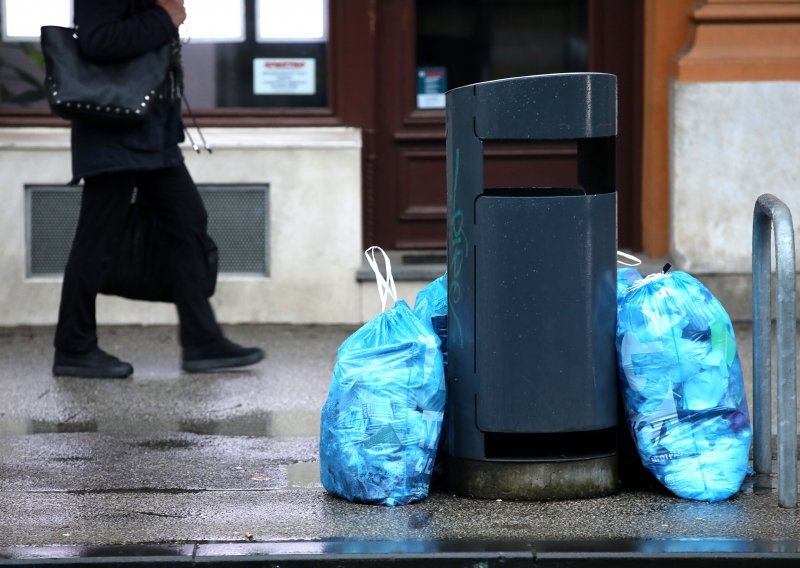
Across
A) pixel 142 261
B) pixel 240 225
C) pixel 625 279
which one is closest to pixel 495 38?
pixel 240 225

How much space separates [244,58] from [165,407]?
2991 millimetres

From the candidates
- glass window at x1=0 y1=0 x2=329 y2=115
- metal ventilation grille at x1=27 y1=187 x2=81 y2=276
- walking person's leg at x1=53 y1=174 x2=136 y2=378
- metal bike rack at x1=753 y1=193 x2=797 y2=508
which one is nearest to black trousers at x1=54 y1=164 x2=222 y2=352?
walking person's leg at x1=53 y1=174 x2=136 y2=378

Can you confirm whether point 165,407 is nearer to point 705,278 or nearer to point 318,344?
point 318,344

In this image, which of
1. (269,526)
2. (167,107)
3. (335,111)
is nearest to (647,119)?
(335,111)

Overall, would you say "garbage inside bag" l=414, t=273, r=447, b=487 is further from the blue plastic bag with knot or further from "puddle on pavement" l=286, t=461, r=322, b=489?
"puddle on pavement" l=286, t=461, r=322, b=489

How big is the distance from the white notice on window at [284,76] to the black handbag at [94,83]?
203 centimetres

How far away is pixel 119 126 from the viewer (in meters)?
6.81

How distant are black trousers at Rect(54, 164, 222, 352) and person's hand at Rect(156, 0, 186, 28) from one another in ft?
2.34

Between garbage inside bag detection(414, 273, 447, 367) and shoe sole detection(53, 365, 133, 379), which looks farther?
shoe sole detection(53, 365, 133, 379)

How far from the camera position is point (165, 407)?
6.54m

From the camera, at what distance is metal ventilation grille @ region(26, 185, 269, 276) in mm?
8531

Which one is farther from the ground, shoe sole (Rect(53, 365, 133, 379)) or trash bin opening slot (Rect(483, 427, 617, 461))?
trash bin opening slot (Rect(483, 427, 617, 461))

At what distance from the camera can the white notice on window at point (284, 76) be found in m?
8.82

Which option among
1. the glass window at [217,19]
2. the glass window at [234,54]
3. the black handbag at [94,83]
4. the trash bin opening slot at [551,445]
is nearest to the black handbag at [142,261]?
the black handbag at [94,83]
